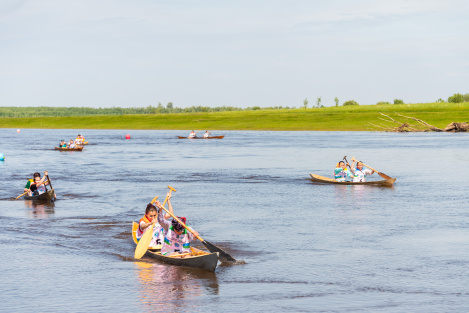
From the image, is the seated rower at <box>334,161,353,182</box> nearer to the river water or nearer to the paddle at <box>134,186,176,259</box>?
the river water

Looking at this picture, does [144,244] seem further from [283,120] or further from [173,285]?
[283,120]

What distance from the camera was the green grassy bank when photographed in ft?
455

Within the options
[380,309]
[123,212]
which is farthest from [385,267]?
[123,212]

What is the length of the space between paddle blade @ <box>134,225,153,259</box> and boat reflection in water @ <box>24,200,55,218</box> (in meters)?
9.54

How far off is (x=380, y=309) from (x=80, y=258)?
31.8ft

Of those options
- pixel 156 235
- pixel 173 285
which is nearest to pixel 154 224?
pixel 156 235

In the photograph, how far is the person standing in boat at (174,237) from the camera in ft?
66.4

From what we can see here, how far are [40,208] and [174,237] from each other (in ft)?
42.0

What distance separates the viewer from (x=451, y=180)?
41.2 meters

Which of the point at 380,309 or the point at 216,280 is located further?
the point at 216,280

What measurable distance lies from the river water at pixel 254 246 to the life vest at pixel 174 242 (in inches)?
22.2

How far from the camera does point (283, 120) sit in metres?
151

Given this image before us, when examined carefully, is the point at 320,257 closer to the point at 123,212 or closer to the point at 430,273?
the point at 430,273

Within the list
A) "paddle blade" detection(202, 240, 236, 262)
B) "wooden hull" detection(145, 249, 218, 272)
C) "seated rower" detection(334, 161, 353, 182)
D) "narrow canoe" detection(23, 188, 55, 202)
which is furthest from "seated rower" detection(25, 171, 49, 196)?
"seated rower" detection(334, 161, 353, 182)
